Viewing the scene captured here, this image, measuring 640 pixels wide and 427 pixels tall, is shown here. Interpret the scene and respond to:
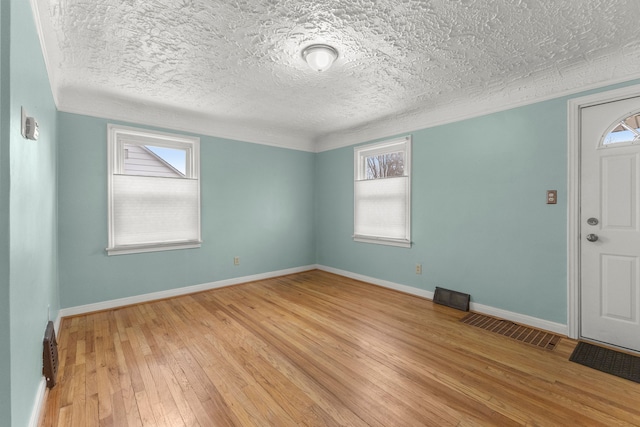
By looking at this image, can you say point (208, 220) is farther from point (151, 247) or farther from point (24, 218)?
point (24, 218)

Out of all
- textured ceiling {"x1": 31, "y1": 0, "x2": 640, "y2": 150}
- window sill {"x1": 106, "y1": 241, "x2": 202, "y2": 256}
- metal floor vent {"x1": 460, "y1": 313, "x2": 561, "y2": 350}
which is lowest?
metal floor vent {"x1": 460, "y1": 313, "x2": 561, "y2": 350}

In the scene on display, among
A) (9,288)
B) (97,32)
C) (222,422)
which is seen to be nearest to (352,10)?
(97,32)

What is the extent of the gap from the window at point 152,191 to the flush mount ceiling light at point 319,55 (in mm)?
2378

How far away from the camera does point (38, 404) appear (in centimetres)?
162

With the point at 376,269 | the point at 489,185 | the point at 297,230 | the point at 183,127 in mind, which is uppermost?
the point at 183,127

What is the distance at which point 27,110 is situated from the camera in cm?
146

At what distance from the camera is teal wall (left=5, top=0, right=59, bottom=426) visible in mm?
1154

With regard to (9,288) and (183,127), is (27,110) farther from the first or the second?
(183,127)

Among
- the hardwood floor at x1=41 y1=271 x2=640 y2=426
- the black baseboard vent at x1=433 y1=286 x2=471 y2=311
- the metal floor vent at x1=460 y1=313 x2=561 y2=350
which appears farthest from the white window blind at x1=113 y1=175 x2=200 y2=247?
the metal floor vent at x1=460 y1=313 x2=561 y2=350

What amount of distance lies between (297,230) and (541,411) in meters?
3.99

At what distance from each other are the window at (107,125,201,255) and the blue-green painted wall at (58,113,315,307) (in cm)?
10

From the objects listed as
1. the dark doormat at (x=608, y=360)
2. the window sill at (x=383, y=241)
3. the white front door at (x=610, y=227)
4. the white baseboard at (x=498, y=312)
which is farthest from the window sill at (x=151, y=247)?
the white front door at (x=610, y=227)

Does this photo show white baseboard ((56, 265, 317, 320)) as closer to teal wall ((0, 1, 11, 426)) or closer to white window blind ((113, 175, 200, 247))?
white window blind ((113, 175, 200, 247))

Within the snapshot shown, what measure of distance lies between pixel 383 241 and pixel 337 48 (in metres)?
2.80
